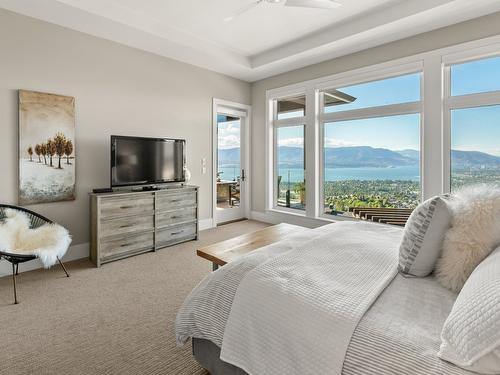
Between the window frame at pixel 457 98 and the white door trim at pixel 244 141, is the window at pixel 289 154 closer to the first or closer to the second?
the white door trim at pixel 244 141

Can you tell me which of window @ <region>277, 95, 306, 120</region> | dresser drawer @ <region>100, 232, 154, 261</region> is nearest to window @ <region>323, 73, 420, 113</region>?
window @ <region>277, 95, 306, 120</region>

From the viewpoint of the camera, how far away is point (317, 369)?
89 centimetres

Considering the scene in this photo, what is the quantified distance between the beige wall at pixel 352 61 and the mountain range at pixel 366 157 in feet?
1.58

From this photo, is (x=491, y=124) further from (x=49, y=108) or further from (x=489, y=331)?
(x=49, y=108)

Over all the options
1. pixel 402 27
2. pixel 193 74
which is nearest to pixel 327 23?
pixel 402 27

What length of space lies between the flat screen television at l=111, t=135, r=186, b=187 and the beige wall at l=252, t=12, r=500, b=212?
1820mm

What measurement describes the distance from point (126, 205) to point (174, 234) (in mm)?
838

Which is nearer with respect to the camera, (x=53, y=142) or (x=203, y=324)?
(x=203, y=324)

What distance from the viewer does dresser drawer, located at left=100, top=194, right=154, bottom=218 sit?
10.5 feet

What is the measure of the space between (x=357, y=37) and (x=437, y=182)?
2.12m

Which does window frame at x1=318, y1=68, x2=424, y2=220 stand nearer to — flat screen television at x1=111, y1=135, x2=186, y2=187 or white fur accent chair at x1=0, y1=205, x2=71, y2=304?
flat screen television at x1=111, y1=135, x2=186, y2=187

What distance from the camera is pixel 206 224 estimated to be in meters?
4.93

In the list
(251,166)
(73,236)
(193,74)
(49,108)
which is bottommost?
(73,236)

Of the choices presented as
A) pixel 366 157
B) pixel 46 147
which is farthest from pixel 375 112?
pixel 46 147
